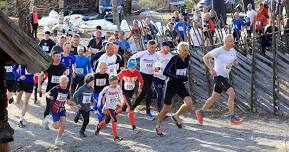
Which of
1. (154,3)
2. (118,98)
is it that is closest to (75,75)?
(118,98)

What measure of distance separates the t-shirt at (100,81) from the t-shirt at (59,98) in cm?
108

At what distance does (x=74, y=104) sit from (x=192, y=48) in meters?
4.08

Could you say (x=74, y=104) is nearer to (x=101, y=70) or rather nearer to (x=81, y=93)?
(x=81, y=93)

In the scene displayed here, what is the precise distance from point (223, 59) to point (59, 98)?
126 inches

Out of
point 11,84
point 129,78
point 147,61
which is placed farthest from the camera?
point 11,84

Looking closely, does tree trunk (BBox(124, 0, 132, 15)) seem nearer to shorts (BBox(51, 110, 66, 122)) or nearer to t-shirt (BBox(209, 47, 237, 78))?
t-shirt (BBox(209, 47, 237, 78))

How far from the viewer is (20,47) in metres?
5.86

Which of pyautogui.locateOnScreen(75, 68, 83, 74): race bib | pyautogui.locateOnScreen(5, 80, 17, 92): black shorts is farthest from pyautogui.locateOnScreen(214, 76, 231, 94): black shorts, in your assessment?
pyautogui.locateOnScreen(5, 80, 17, 92): black shorts

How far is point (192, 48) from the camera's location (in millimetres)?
13414

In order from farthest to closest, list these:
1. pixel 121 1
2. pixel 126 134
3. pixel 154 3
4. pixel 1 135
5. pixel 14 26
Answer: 1. pixel 154 3
2. pixel 121 1
3. pixel 126 134
4. pixel 1 135
5. pixel 14 26

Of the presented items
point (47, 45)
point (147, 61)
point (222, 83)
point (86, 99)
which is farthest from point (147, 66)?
point (47, 45)

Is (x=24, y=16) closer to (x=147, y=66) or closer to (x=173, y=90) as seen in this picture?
(x=147, y=66)

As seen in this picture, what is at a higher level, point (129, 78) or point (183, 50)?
point (183, 50)

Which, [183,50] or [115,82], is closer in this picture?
[183,50]
